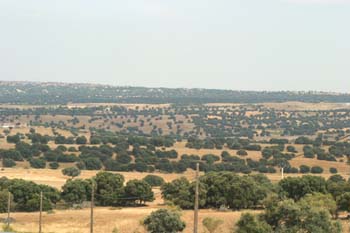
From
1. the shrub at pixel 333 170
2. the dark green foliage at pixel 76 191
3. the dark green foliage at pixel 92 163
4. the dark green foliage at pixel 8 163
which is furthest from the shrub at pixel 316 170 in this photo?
the dark green foliage at pixel 8 163

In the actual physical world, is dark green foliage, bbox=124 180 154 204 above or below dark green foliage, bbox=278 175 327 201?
below

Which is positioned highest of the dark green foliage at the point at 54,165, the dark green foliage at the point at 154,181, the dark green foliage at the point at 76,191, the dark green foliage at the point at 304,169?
the dark green foliage at the point at 76,191

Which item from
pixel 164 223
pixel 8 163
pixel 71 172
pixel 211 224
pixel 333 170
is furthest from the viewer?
pixel 8 163

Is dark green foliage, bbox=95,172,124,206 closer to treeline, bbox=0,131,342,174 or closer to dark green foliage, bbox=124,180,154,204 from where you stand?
dark green foliage, bbox=124,180,154,204

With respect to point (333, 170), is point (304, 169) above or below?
below

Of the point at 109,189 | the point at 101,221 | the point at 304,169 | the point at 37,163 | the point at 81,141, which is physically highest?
the point at 101,221

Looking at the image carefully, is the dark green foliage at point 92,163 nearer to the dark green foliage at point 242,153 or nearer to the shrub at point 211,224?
the dark green foliage at point 242,153

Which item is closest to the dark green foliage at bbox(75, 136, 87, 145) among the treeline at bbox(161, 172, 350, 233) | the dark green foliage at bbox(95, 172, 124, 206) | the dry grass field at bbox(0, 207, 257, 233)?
the dark green foliage at bbox(95, 172, 124, 206)

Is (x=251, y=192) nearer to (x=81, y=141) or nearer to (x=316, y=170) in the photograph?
(x=316, y=170)

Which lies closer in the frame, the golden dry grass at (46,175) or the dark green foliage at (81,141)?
the golden dry grass at (46,175)

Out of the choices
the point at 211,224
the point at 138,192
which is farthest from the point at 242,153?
the point at 211,224

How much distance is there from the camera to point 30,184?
64938 millimetres

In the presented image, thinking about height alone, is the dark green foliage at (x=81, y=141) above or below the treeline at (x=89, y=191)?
below

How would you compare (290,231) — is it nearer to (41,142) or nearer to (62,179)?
(62,179)
